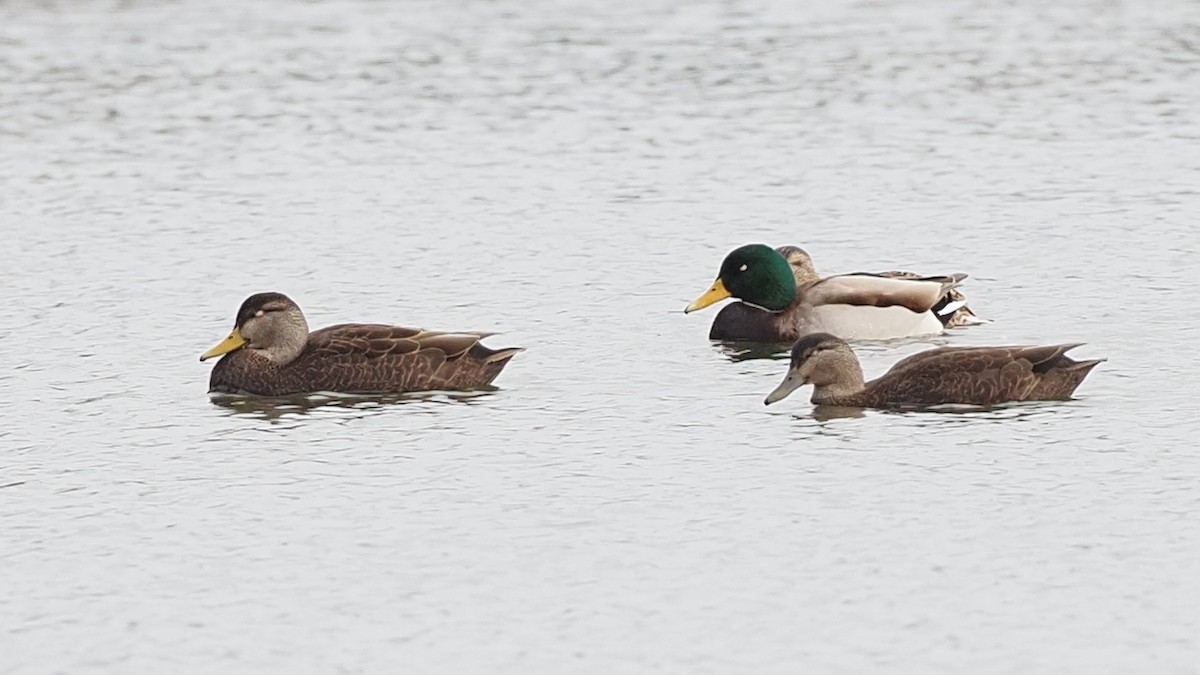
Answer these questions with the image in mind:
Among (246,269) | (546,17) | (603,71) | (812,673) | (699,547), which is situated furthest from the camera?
(546,17)

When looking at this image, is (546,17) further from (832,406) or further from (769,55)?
(832,406)

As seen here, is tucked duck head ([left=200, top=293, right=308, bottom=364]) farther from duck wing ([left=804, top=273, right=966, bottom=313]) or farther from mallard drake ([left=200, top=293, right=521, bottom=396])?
duck wing ([left=804, top=273, right=966, bottom=313])

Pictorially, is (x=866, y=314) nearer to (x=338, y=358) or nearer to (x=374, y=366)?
(x=374, y=366)

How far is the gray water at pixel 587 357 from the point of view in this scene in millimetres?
9133

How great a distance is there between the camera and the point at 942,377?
1277cm

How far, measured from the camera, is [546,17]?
3397cm

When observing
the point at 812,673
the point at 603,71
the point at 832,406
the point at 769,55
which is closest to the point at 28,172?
the point at 603,71

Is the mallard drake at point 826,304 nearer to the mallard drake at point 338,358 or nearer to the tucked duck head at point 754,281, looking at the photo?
the tucked duck head at point 754,281

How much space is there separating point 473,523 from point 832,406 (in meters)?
3.02

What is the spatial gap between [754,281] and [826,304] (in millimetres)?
487

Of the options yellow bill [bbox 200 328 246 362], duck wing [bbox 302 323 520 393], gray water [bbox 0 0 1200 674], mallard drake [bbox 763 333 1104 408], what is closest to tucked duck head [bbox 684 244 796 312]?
gray water [bbox 0 0 1200 674]

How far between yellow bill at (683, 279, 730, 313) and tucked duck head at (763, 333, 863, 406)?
104 inches

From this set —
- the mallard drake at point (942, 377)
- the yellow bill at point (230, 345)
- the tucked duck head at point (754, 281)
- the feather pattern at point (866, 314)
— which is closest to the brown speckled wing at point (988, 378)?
the mallard drake at point (942, 377)

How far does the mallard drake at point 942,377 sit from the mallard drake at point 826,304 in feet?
8.15
